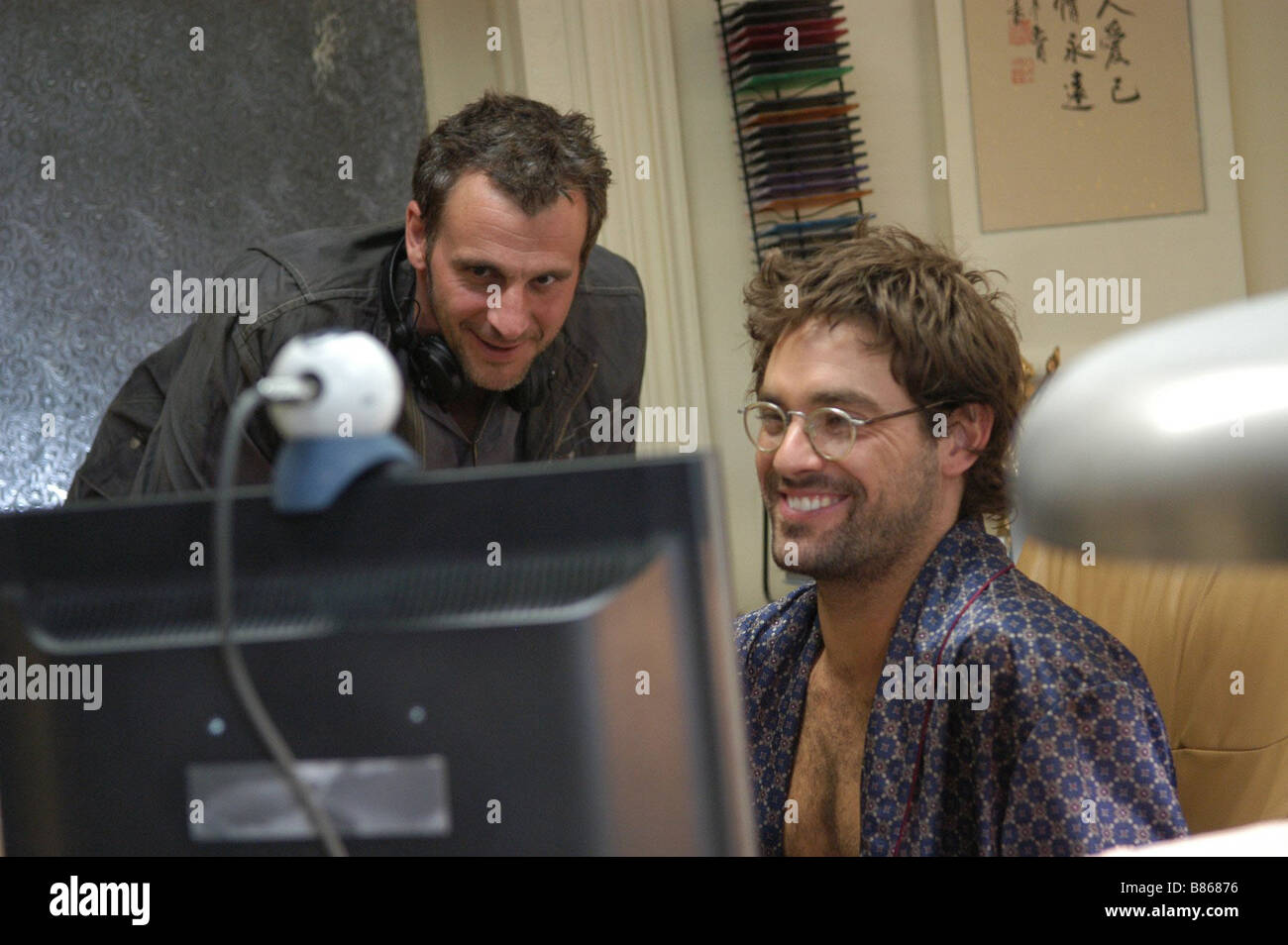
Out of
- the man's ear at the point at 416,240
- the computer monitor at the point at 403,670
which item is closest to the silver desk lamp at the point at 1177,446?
the computer monitor at the point at 403,670

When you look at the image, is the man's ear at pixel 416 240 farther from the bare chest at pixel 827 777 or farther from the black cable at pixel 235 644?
the black cable at pixel 235 644

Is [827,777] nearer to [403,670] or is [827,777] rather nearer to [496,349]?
[496,349]

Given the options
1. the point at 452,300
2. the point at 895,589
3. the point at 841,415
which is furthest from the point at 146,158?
the point at 895,589

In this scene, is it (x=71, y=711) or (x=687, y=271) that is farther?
(x=687, y=271)

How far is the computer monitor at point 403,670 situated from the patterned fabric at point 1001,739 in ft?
2.12

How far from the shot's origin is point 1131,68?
262 centimetres

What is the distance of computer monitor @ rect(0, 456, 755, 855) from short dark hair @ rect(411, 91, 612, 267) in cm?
120

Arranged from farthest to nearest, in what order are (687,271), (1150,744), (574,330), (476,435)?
(687,271) < (574,330) < (476,435) < (1150,744)

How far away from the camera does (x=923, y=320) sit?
1.49m

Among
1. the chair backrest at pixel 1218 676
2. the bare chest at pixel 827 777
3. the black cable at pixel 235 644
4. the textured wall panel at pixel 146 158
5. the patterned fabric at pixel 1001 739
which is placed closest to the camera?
the black cable at pixel 235 644

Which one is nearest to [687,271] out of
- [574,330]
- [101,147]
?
[574,330]

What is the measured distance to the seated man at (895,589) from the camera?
127 centimetres
